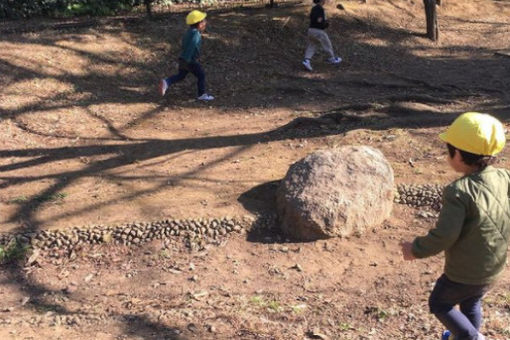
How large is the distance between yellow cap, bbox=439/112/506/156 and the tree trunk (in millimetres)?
9920

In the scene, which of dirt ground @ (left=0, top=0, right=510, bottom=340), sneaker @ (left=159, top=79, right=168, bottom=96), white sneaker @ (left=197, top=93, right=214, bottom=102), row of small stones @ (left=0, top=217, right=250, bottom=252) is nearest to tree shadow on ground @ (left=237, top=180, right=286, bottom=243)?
dirt ground @ (left=0, top=0, right=510, bottom=340)

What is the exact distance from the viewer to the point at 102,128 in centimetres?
730

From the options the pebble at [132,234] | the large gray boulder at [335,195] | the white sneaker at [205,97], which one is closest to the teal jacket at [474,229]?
the large gray boulder at [335,195]

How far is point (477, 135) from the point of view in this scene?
7.48 feet

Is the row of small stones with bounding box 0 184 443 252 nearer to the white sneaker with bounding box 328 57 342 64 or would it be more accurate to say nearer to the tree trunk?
the white sneaker with bounding box 328 57 342 64

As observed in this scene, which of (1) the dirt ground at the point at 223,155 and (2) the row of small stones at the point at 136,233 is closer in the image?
(1) the dirt ground at the point at 223,155

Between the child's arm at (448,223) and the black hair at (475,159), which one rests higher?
the black hair at (475,159)

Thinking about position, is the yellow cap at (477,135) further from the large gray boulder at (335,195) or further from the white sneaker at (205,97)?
the white sneaker at (205,97)

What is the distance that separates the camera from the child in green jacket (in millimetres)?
2299

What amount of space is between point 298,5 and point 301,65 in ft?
8.43

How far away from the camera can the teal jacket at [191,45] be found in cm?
774

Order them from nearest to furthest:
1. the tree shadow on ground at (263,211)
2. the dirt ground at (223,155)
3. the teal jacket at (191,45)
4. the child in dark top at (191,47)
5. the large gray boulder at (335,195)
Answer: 1. the dirt ground at (223,155)
2. the large gray boulder at (335,195)
3. the tree shadow on ground at (263,211)
4. the child in dark top at (191,47)
5. the teal jacket at (191,45)

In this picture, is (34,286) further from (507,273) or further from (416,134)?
(416,134)

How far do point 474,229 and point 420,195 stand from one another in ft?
8.81
